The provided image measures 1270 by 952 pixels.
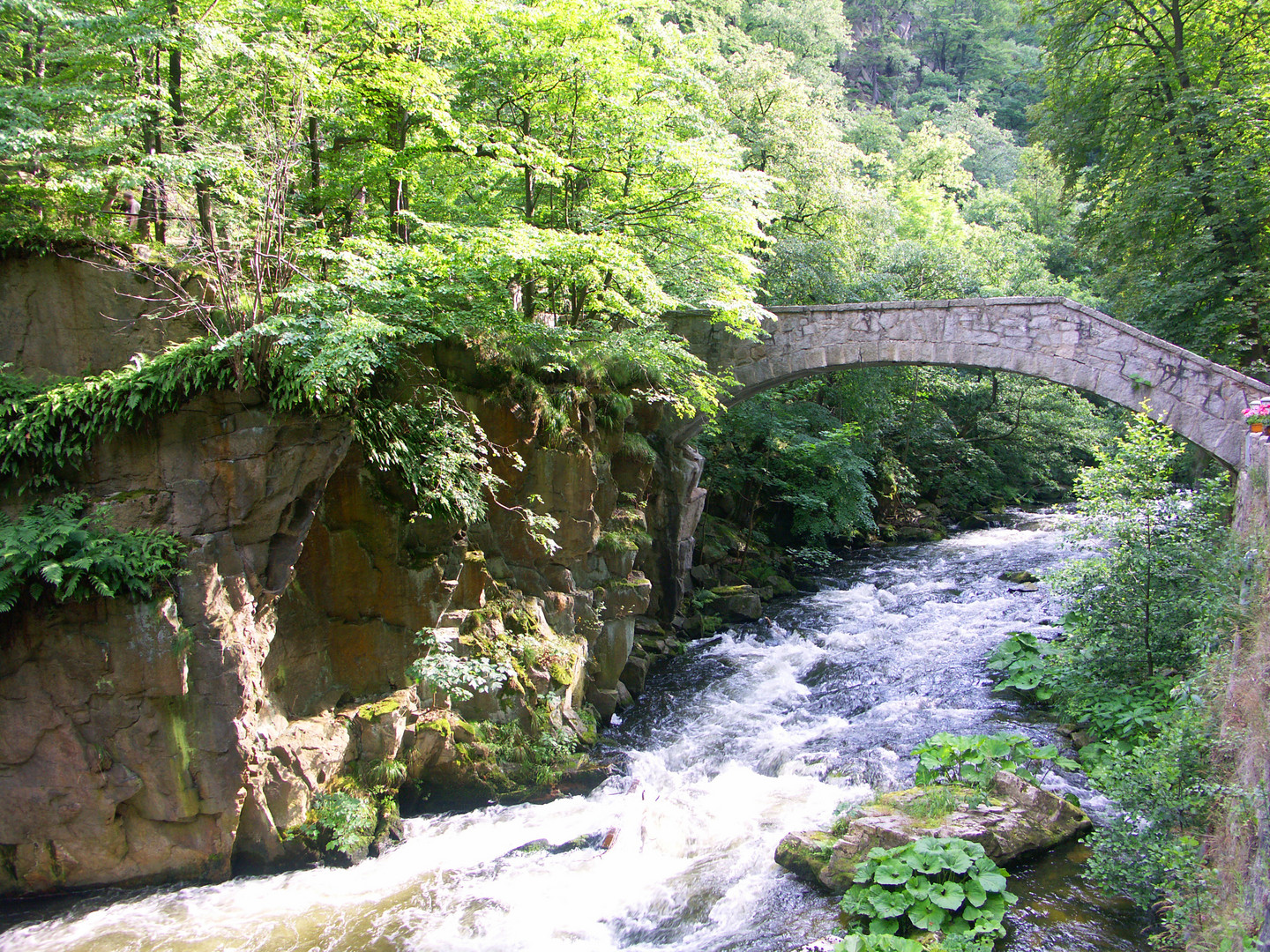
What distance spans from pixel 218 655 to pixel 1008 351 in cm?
1009

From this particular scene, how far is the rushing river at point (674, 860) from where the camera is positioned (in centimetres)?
525

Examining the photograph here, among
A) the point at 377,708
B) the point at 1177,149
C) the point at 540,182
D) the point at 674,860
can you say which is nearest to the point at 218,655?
the point at 377,708

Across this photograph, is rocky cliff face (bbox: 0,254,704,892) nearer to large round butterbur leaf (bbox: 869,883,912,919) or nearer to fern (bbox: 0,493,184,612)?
fern (bbox: 0,493,184,612)

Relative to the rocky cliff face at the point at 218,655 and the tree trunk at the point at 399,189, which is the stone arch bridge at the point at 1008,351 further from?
the rocky cliff face at the point at 218,655

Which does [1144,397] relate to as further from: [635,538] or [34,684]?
[34,684]

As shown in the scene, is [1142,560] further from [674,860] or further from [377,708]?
[377,708]

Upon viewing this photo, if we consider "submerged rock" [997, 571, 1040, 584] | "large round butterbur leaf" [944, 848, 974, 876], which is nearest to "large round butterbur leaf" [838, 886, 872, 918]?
"large round butterbur leaf" [944, 848, 974, 876]

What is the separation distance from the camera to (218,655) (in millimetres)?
5578

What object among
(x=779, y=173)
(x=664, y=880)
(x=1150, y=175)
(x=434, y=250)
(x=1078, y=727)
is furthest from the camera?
(x=779, y=173)

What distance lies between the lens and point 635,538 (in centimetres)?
991

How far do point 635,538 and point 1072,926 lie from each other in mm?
5996

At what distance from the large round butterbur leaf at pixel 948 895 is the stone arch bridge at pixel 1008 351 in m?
6.92

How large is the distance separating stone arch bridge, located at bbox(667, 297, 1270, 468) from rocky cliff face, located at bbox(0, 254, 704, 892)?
609 centimetres

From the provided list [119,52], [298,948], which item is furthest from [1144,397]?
[119,52]
